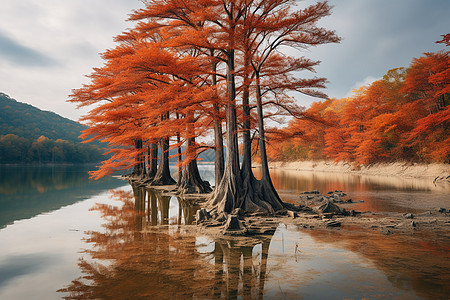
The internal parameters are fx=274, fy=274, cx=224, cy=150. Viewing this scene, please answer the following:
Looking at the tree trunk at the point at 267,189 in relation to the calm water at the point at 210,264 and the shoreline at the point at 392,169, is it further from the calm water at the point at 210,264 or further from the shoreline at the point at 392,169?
the shoreline at the point at 392,169

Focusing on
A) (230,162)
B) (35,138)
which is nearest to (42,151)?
(35,138)

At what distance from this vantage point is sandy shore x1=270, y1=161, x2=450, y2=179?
25.7 m

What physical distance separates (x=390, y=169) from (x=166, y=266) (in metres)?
34.4

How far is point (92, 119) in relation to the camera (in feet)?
65.8

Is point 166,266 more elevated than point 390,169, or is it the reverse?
point 390,169

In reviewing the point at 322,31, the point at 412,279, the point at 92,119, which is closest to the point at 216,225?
the point at 412,279

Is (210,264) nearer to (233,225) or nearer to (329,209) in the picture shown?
(233,225)

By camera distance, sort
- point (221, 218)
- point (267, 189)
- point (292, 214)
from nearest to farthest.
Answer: point (221, 218) → point (292, 214) → point (267, 189)

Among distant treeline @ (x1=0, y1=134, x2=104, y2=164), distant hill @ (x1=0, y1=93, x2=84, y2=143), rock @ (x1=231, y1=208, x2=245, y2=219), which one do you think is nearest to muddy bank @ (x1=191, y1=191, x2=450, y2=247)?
rock @ (x1=231, y1=208, x2=245, y2=219)

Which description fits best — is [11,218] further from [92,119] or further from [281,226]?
[92,119]

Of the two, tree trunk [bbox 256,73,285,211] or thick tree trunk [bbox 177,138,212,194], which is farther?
thick tree trunk [bbox 177,138,212,194]

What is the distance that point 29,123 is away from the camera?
82.6 m

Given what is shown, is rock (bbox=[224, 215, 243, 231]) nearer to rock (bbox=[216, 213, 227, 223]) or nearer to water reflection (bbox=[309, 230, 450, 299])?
rock (bbox=[216, 213, 227, 223])

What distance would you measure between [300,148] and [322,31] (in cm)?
4720
